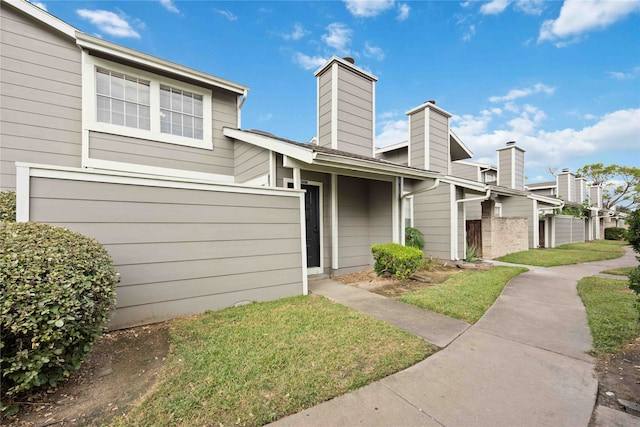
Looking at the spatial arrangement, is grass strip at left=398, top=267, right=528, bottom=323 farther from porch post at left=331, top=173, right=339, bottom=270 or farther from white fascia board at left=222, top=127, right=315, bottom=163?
white fascia board at left=222, top=127, right=315, bottom=163

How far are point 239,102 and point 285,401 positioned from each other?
6.89m

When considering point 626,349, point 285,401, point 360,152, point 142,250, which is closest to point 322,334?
point 285,401

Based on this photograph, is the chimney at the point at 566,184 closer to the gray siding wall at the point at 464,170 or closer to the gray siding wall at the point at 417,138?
the gray siding wall at the point at 464,170

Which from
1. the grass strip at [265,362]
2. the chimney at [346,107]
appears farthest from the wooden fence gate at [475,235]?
the grass strip at [265,362]

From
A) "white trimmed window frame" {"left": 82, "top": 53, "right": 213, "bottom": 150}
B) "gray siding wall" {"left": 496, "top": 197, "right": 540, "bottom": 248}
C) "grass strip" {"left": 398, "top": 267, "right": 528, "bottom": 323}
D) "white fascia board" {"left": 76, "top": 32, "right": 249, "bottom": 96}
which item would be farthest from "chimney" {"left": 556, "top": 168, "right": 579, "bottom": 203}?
"white trimmed window frame" {"left": 82, "top": 53, "right": 213, "bottom": 150}

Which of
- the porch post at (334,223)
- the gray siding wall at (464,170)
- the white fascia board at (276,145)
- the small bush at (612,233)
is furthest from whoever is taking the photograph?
the small bush at (612,233)

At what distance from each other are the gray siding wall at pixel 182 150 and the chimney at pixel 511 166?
575 inches

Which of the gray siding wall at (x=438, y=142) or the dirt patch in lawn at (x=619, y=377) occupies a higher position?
the gray siding wall at (x=438, y=142)

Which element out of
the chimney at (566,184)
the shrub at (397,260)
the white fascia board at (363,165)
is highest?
the chimney at (566,184)

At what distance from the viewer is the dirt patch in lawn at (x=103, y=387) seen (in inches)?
70.1

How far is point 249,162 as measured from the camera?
20.2ft

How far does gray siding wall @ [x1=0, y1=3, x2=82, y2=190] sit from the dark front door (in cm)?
484

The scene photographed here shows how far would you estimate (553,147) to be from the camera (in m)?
25.4

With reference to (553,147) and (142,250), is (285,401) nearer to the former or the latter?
(142,250)
